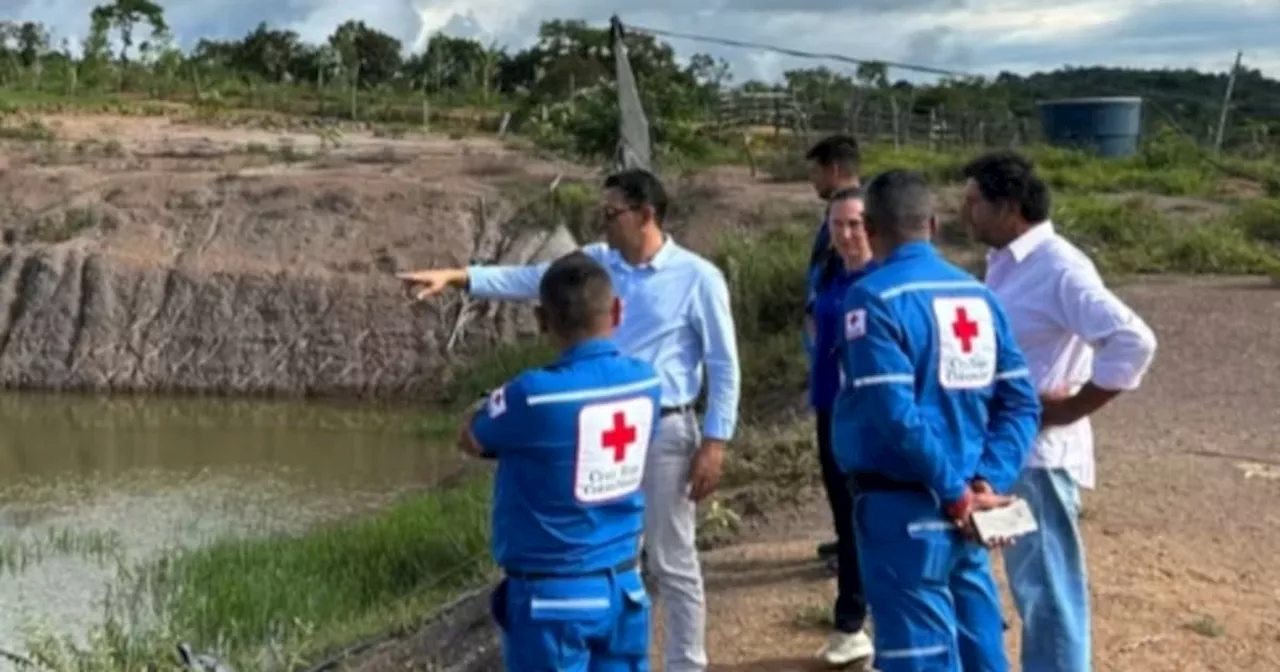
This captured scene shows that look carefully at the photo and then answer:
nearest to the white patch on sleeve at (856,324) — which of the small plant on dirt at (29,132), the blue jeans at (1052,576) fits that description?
the blue jeans at (1052,576)

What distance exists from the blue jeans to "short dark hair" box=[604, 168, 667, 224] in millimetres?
1545

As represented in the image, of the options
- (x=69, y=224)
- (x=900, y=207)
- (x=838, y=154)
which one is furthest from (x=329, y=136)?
(x=900, y=207)

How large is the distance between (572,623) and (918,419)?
41.9 inches

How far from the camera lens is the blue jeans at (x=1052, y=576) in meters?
6.02

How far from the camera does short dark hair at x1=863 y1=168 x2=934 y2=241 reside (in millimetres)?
5504

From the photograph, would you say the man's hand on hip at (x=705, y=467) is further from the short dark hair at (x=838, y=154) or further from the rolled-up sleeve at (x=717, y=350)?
the short dark hair at (x=838, y=154)

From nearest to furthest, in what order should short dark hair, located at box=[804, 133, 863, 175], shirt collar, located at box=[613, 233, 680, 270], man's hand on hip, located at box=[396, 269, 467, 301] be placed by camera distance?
1. shirt collar, located at box=[613, 233, 680, 270]
2. man's hand on hip, located at box=[396, 269, 467, 301]
3. short dark hair, located at box=[804, 133, 863, 175]

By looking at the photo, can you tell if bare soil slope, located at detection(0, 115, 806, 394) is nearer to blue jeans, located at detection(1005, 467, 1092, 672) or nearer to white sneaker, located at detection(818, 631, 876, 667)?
white sneaker, located at detection(818, 631, 876, 667)

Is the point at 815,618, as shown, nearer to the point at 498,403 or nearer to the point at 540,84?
the point at 498,403

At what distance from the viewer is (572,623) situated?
5.34 m

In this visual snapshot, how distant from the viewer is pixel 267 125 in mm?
40469

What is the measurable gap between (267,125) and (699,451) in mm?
34897

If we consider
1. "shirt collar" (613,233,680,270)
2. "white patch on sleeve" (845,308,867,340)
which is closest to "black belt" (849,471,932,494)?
"white patch on sleeve" (845,308,867,340)

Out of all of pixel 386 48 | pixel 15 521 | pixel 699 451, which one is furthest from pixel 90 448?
pixel 386 48
